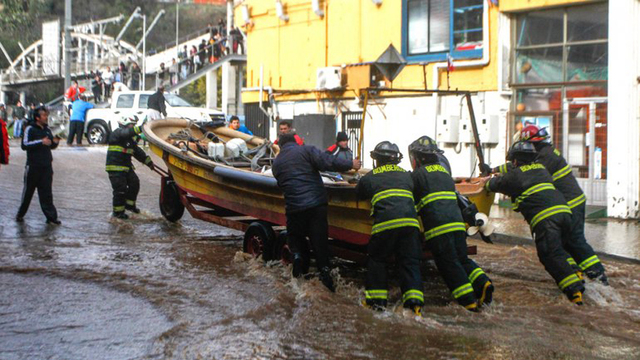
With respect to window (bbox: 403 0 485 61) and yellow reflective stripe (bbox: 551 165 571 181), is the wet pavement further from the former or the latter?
window (bbox: 403 0 485 61)

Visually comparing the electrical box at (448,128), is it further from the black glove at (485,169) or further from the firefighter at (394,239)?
the firefighter at (394,239)

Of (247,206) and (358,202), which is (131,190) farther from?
(358,202)

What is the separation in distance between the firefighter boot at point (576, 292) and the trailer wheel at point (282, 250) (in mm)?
2998

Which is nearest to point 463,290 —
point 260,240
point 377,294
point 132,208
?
point 377,294

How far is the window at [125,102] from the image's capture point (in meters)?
27.0

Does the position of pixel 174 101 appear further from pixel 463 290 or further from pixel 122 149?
pixel 463 290

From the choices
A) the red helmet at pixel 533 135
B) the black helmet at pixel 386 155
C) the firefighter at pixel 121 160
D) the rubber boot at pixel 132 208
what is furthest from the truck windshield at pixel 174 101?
the black helmet at pixel 386 155

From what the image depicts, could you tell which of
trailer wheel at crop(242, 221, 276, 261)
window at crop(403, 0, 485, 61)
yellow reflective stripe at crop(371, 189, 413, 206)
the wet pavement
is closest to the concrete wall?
window at crop(403, 0, 485, 61)

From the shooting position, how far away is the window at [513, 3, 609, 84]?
1656 cm

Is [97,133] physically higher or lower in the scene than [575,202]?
higher

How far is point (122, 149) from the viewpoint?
44.1 feet

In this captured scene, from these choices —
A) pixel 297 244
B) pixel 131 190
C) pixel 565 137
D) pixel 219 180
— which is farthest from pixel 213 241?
pixel 565 137

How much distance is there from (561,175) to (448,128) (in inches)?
358

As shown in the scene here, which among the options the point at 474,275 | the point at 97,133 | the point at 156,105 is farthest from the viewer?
the point at 97,133
